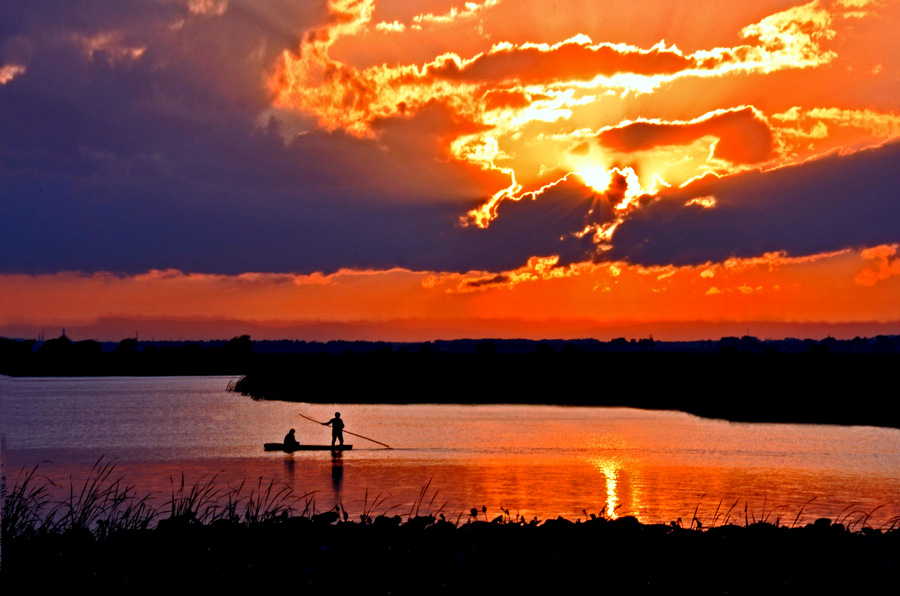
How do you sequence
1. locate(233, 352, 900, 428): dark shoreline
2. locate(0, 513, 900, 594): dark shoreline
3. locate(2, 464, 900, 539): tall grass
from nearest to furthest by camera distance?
1. locate(0, 513, 900, 594): dark shoreline
2. locate(2, 464, 900, 539): tall grass
3. locate(233, 352, 900, 428): dark shoreline

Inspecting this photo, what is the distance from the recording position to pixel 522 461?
4850 centimetres

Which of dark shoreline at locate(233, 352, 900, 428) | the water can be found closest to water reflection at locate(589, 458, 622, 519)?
the water

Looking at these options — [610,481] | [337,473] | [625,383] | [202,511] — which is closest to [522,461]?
[610,481]

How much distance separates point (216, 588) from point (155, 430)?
67.8 metres

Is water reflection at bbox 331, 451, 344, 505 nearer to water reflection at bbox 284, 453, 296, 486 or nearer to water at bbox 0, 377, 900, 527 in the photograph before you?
water at bbox 0, 377, 900, 527

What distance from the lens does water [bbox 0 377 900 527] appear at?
32.4 m

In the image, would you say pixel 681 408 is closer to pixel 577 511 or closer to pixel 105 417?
pixel 105 417

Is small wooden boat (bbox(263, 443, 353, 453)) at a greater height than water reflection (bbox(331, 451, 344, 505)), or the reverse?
small wooden boat (bbox(263, 443, 353, 453))

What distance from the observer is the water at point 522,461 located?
32.4 metres

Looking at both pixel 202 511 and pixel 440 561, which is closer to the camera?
pixel 440 561

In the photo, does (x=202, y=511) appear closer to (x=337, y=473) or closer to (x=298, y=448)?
(x=337, y=473)

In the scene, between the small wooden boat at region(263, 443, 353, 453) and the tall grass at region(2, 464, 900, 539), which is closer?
the tall grass at region(2, 464, 900, 539)

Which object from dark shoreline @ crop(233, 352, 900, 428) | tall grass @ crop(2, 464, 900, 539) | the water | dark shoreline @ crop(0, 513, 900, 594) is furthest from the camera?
dark shoreline @ crop(233, 352, 900, 428)

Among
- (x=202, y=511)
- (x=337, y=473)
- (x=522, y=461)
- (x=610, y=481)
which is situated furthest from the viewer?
(x=522, y=461)
